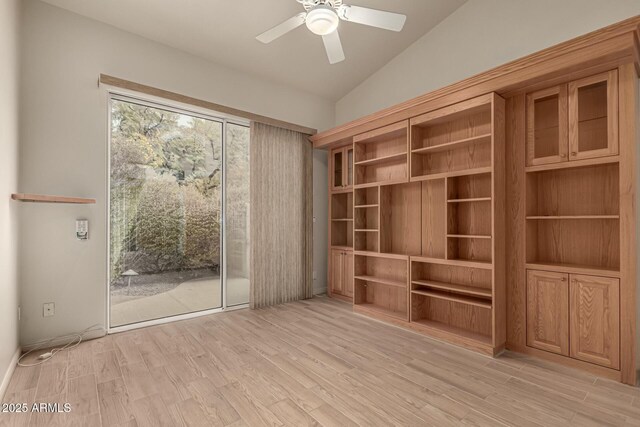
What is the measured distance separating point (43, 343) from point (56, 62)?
2.67 meters

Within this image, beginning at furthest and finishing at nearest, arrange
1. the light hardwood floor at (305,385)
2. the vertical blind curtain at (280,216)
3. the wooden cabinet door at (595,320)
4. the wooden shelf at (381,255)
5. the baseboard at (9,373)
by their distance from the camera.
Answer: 1. the vertical blind curtain at (280,216)
2. the wooden shelf at (381,255)
3. the wooden cabinet door at (595,320)
4. the baseboard at (9,373)
5. the light hardwood floor at (305,385)

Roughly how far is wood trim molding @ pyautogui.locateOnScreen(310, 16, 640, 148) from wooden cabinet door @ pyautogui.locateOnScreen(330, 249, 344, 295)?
233cm

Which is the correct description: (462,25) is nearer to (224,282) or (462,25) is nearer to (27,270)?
(224,282)

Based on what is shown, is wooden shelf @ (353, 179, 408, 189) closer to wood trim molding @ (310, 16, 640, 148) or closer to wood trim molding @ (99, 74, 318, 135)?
wood trim molding @ (310, 16, 640, 148)

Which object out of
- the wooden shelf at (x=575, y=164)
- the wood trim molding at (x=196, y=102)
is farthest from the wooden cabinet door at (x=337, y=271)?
the wooden shelf at (x=575, y=164)

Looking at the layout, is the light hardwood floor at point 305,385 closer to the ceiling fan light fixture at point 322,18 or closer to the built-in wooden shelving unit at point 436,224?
the built-in wooden shelving unit at point 436,224

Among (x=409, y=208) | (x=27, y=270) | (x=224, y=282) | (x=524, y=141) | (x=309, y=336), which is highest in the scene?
(x=524, y=141)

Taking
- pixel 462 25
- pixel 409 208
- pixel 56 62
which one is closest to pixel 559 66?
pixel 462 25

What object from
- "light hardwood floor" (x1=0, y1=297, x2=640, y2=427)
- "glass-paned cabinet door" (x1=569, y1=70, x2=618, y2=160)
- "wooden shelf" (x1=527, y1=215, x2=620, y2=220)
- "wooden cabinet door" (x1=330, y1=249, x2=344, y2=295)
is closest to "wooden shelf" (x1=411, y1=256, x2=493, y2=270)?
"wooden shelf" (x1=527, y1=215, x2=620, y2=220)

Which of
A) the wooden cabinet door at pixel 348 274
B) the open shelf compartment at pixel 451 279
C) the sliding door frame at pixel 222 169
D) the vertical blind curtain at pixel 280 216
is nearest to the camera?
the open shelf compartment at pixel 451 279

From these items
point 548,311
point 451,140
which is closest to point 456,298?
point 548,311

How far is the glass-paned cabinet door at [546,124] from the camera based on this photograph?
107 inches

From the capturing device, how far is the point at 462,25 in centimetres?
366

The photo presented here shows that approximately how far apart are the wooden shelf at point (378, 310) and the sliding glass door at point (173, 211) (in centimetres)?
162
